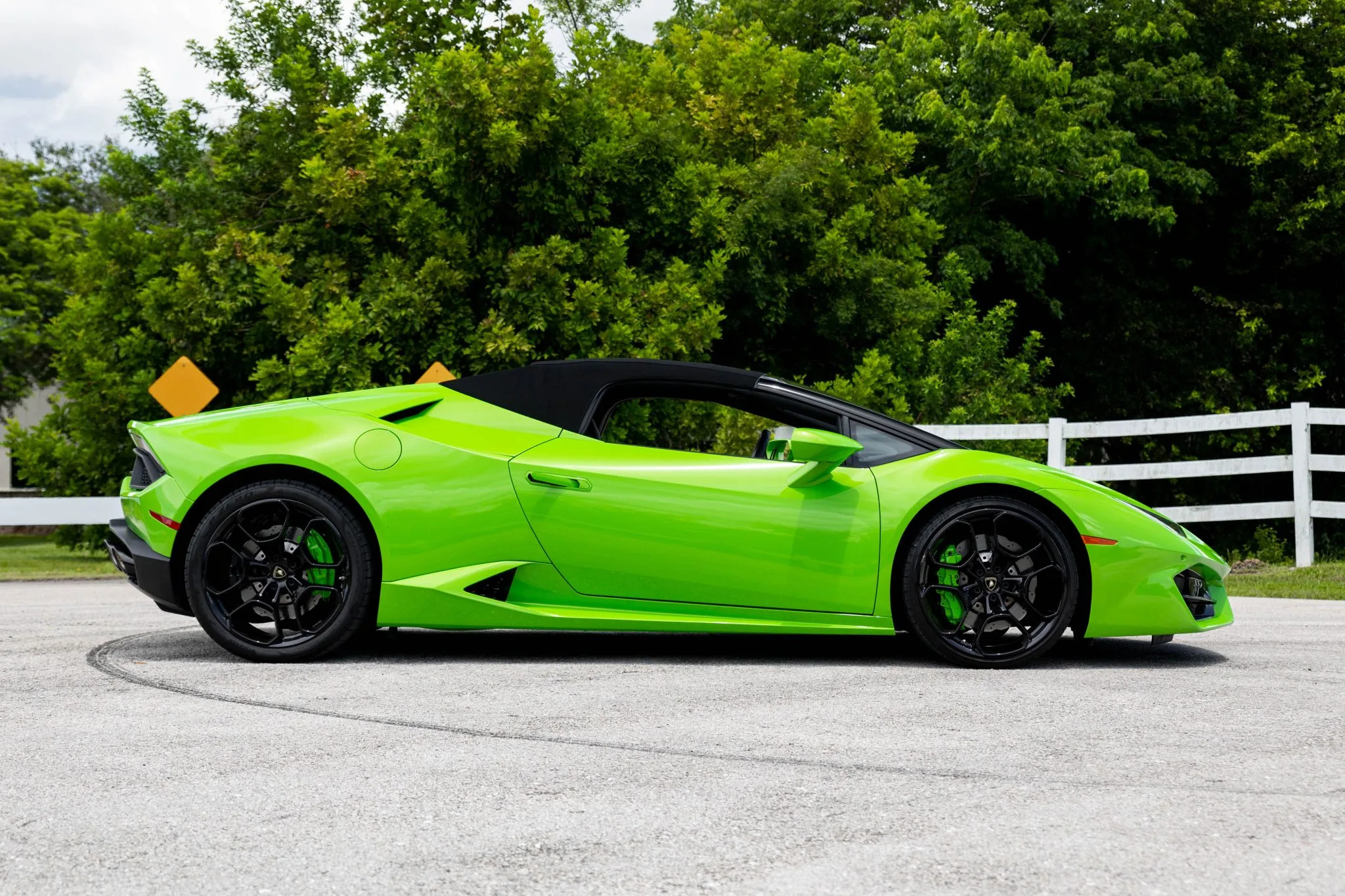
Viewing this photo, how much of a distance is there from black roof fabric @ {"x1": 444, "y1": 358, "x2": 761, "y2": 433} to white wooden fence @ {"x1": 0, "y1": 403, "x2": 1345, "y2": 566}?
6.24 metres

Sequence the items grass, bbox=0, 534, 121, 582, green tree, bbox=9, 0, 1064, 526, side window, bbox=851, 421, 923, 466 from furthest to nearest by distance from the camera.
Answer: green tree, bbox=9, 0, 1064, 526 < grass, bbox=0, 534, 121, 582 < side window, bbox=851, 421, 923, 466

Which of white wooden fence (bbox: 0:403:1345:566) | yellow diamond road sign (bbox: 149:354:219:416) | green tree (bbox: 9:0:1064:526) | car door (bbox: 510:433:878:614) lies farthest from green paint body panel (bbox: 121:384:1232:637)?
green tree (bbox: 9:0:1064:526)

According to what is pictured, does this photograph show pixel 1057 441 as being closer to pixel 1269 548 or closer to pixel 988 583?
pixel 1269 548

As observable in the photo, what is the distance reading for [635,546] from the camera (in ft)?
17.5

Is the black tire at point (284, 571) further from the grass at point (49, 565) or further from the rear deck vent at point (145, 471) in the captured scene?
the grass at point (49, 565)

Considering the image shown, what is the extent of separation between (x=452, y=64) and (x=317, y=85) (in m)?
3.15

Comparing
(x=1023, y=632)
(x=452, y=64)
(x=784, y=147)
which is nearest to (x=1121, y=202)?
(x=784, y=147)

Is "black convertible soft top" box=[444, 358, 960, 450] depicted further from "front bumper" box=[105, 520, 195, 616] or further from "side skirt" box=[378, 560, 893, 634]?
"front bumper" box=[105, 520, 195, 616]

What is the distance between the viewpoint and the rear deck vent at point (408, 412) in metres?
5.56

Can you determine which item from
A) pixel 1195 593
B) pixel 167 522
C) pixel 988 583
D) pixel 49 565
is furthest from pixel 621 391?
pixel 49 565

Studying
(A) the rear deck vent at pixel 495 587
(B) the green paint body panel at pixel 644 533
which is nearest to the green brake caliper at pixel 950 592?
(B) the green paint body panel at pixel 644 533

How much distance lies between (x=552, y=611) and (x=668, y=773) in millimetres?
1733

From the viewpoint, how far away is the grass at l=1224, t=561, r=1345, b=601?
30.5ft

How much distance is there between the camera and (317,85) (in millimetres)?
16812
